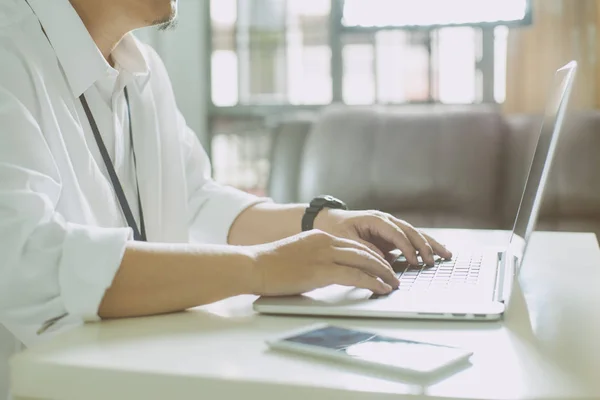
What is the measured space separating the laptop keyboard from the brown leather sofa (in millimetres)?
1392

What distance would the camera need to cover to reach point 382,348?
0.62 m

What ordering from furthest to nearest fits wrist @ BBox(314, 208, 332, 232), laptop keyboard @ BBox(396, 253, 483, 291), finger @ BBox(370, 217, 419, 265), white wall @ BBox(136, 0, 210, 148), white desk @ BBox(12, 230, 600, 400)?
white wall @ BBox(136, 0, 210, 148), wrist @ BBox(314, 208, 332, 232), finger @ BBox(370, 217, 419, 265), laptop keyboard @ BBox(396, 253, 483, 291), white desk @ BBox(12, 230, 600, 400)

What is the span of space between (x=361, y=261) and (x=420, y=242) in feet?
0.79

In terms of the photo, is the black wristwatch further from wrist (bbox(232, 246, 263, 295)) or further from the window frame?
the window frame

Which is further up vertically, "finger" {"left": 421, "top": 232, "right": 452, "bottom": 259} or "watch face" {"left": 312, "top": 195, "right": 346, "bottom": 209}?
"watch face" {"left": 312, "top": 195, "right": 346, "bottom": 209}

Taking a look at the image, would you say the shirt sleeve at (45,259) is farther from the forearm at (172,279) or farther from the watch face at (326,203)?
the watch face at (326,203)

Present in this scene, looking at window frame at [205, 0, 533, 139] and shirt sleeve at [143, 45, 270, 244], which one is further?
window frame at [205, 0, 533, 139]

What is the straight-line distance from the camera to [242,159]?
382 cm

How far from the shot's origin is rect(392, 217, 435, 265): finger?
1026 millimetres

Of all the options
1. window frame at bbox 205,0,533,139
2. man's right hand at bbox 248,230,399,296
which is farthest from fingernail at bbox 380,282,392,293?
window frame at bbox 205,0,533,139

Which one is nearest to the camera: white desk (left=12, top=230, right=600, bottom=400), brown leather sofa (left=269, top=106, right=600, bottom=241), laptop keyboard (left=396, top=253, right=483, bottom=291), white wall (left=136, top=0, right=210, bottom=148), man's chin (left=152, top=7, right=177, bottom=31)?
white desk (left=12, top=230, right=600, bottom=400)

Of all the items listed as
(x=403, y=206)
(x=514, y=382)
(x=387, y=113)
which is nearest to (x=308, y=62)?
(x=387, y=113)

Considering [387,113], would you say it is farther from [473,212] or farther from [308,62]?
[308,62]

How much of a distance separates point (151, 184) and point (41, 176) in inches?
17.7
